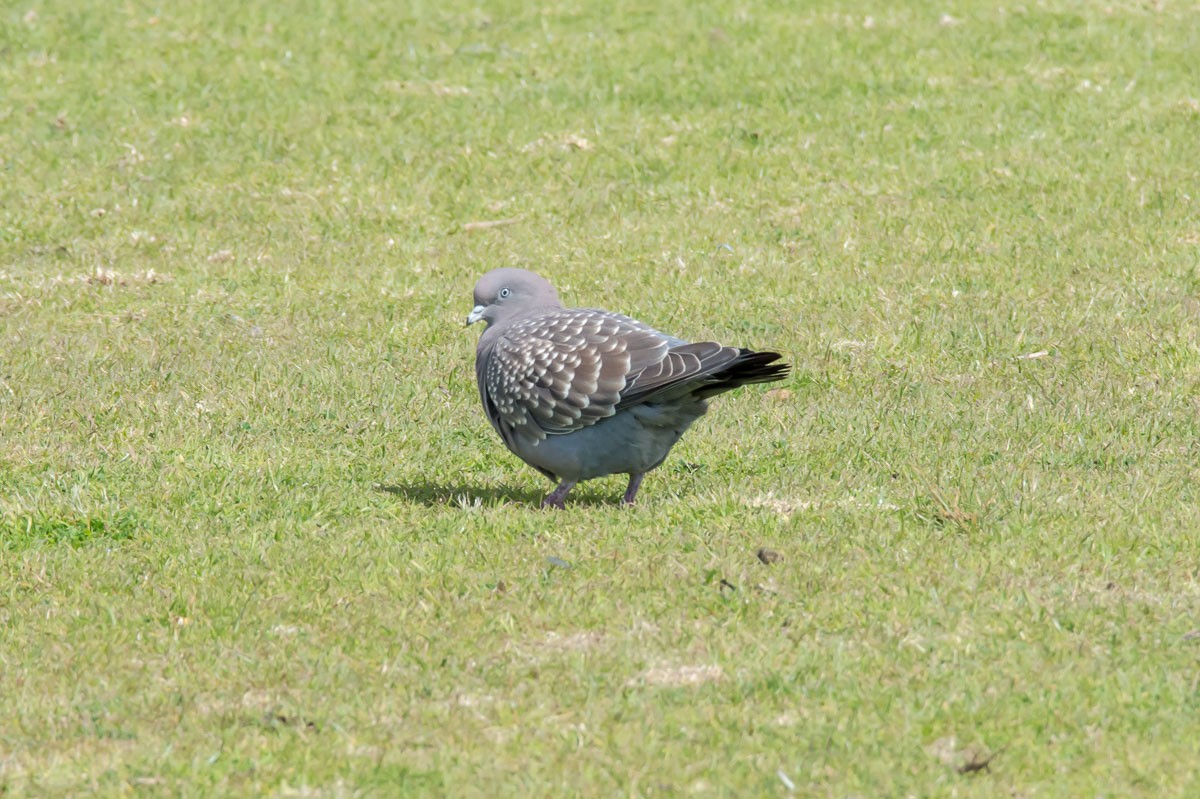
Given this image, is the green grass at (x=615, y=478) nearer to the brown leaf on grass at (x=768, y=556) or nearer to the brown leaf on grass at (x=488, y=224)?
the brown leaf on grass at (x=768, y=556)

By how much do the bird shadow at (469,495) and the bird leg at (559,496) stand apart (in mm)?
93

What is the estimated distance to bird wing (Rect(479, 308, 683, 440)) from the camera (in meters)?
7.92

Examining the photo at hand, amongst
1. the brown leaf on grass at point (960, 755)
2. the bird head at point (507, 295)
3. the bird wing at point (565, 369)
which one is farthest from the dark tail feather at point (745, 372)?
the brown leaf on grass at point (960, 755)

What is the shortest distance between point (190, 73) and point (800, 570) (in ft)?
40.0

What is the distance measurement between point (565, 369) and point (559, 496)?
723mm

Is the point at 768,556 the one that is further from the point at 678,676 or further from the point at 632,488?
the point at 632,488

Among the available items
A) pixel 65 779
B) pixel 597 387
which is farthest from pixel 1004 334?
pixel 65 779

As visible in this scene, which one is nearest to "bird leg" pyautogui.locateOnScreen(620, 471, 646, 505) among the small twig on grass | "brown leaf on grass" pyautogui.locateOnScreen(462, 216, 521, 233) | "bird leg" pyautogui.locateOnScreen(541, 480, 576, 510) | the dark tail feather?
"bird leg" pyautogui.locateOnScreen(541, 480, 576, 510)

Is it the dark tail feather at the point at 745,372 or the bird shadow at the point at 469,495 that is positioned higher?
the dark tail feather at the point at 745,372

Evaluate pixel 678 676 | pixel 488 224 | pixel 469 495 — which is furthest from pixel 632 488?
pixel 488 224

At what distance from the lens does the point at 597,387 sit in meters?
7.93

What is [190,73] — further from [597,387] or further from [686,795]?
[686,795]

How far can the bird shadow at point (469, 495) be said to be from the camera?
8391mm

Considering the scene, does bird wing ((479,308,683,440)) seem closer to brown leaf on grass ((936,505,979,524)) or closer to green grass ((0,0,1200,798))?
green grass ((0,0,1200,798))
